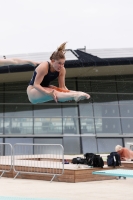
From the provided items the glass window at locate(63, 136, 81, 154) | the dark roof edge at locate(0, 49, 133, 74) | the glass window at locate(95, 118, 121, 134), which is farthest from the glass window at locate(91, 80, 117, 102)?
the glass window at locate(63, 136, 81, 154)

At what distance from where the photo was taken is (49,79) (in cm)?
461

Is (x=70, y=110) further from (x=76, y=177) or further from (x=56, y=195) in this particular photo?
(x=56, y=195)

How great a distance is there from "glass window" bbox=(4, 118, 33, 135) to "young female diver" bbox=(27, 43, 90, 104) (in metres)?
20.3

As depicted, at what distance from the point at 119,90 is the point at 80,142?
5.48 m

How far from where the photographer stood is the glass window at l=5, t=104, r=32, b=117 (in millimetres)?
25297

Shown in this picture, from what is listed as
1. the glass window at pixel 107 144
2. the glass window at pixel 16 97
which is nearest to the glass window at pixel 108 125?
the glass window at pixel 107 144

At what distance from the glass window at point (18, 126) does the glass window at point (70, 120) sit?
2.56 meters

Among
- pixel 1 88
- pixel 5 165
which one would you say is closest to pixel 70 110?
pixel 1 88

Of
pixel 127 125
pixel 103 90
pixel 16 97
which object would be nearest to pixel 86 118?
pixel 103 90

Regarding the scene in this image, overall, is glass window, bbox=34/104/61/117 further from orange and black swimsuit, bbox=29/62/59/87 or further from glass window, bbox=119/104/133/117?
orange and black swimsuit, bbox=29/62/59/87

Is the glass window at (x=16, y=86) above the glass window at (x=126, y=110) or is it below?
above

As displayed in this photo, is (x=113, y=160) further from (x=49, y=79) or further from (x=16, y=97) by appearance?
(x=16, y=97)

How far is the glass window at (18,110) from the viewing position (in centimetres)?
2530

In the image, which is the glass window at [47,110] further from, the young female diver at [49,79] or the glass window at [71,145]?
the young female diver at [49,79]
